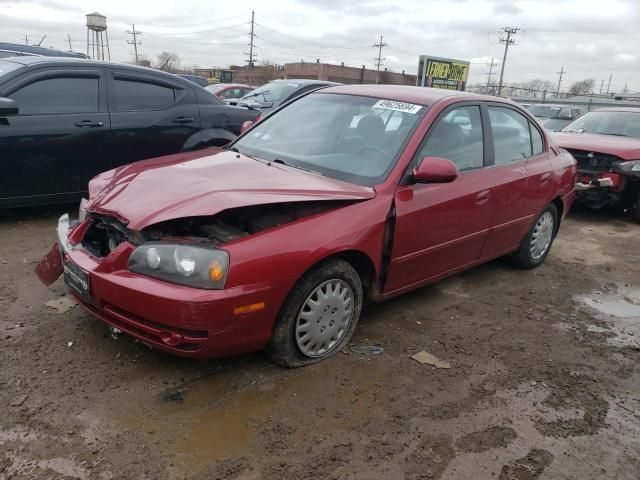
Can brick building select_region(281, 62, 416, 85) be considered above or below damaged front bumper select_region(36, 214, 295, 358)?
above

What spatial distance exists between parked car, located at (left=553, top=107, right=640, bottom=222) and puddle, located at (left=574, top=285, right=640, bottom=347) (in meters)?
2.62

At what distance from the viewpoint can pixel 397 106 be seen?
3762mm

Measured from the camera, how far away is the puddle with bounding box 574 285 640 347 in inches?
155

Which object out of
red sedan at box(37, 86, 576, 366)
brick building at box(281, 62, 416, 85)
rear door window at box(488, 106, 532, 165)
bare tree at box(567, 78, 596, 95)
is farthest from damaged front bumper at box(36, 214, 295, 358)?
bare tree at box(567, 78, 596, 95)

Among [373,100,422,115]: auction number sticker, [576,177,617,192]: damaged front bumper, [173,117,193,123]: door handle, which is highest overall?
[373,100,422,115]: auction number sticker

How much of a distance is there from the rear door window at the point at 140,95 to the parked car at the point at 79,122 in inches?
0.4

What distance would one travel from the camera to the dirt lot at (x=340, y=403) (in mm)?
2363

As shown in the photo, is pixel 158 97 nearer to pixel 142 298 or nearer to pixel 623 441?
pixel 142 298

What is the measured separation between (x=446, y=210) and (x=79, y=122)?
3.68 metres

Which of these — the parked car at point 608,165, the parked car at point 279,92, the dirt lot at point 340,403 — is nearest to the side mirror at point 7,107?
the dirt lot at point 340,403

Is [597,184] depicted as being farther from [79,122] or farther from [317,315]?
[79,122]

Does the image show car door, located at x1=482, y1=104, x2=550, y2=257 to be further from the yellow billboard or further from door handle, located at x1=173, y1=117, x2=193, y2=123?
the yellow billboard

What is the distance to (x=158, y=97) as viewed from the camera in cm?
581

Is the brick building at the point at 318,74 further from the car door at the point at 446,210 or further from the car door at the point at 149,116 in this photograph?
the car door at the point at 446,210
